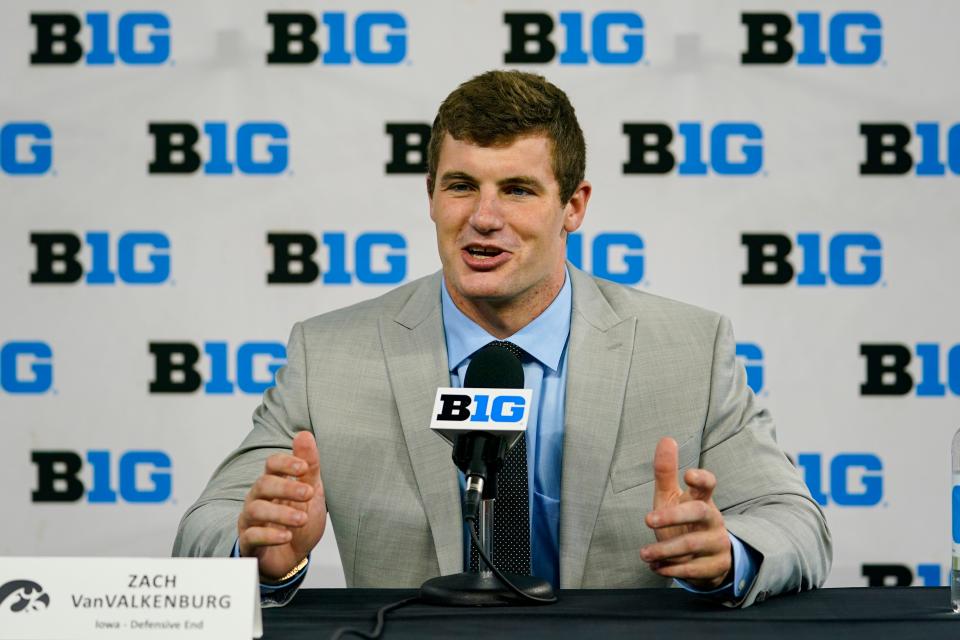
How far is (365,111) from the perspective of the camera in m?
3.26

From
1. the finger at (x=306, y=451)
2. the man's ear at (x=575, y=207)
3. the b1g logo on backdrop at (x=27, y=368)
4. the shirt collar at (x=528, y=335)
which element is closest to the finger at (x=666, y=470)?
the finger at (x=306, y=451)

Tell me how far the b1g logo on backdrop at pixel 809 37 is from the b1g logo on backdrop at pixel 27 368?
2368 millimetres

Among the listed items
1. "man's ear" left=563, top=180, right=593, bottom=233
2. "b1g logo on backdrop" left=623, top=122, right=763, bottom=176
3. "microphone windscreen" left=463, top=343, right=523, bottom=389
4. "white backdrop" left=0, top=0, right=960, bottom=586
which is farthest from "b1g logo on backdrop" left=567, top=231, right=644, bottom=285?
"microphone windscreen" left=463, top=343, right=523, bottom=389

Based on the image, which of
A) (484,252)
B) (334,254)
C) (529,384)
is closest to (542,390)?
(529,384)

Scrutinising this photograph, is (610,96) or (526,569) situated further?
(610,96)

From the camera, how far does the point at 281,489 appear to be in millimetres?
1400

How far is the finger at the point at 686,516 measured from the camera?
1381 millimetres

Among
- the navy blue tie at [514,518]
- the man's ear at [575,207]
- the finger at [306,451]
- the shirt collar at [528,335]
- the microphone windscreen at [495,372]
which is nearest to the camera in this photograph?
the finger at [306,451]

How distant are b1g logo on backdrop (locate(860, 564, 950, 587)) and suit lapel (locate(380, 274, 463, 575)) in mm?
1767

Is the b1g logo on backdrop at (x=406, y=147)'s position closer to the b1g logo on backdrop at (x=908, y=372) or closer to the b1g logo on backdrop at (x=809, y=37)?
the b1g logo on backdrop at (x=809, y=37)

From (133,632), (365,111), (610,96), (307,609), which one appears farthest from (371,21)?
(133,632)

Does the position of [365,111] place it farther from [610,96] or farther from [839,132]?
[839,132]

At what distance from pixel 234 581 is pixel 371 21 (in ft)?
7.97

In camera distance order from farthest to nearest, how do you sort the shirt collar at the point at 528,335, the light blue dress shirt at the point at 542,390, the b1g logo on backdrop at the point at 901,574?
1. the b1g logo on backdrop at the point at 901,574
2. the shirt collar at the point at 528,335
3. the light blue dress shirt at the point at 542,390
